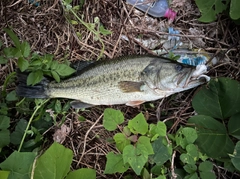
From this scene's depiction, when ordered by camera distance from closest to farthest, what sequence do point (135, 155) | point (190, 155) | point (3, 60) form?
point (135, 155), point (190, 155), point (3, 60)

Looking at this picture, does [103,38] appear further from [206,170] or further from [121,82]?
[206,170]

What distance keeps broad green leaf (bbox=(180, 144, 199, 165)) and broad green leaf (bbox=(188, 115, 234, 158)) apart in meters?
0.15

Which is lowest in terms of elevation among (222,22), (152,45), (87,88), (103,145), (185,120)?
(103,145)

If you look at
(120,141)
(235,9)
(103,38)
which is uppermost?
(235,9)

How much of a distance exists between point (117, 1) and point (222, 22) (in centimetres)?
123

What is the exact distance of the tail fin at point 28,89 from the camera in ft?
11.3

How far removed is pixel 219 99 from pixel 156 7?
50.3 inches

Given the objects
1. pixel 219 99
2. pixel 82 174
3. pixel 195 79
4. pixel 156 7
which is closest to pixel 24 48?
pixel 82 174

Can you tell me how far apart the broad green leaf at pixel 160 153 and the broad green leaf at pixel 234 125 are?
0.68 metres

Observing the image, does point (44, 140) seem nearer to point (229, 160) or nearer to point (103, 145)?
point (103, 145)

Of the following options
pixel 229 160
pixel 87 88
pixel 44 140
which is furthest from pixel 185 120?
pixel 44 140

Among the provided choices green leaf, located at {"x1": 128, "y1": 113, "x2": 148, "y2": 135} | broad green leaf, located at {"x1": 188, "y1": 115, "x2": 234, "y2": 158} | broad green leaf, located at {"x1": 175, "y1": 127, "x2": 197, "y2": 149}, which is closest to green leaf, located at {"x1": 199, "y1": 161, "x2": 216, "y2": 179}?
broad green leaf, located at {"x1": 188, "y1": 115, "x2": 234, "y2": 158}

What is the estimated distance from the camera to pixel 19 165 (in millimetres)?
2982

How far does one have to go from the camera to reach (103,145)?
3574 mm
